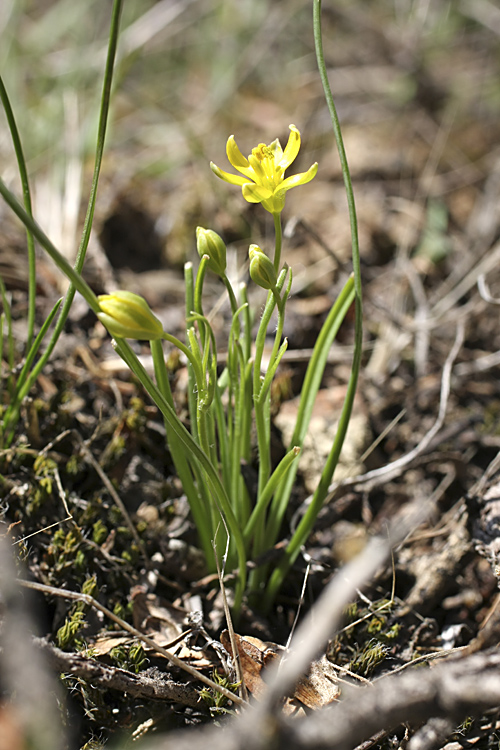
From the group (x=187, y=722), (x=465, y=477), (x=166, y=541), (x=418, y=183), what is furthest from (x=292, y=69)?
(x=187, y=722)

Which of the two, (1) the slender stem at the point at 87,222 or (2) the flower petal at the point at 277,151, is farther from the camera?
(2) the flower petal at the point at 277,151

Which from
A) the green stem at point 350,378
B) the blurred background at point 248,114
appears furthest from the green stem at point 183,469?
the blurred background at point 248,114

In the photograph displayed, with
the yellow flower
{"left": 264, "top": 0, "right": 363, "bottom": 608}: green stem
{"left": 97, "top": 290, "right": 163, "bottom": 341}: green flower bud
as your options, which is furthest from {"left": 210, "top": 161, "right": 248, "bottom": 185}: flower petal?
{"left": 97, "top": 290, "right": 163, "bottom": 341}: green flower bud

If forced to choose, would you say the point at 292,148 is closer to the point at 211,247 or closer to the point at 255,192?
the point at 255,192

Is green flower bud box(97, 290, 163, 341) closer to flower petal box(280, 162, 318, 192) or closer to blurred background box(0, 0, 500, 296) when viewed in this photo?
flower petal box(280, 162, 318, 192)

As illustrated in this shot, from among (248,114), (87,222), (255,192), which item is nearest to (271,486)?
(255,192)

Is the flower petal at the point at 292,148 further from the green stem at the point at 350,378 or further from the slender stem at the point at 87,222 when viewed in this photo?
the slender stem at the point at 87,222
